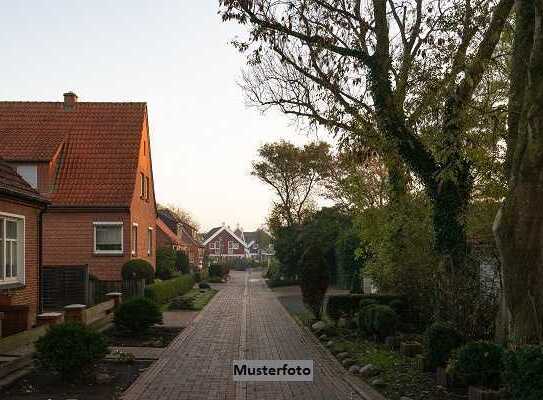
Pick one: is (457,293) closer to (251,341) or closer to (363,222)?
(251,341)

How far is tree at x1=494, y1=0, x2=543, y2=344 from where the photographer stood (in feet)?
29.3

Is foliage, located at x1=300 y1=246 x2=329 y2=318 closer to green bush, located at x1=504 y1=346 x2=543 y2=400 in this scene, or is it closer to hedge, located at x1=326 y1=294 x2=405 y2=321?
hedge, located at x1=326 y1=294 x2=405 y2=321

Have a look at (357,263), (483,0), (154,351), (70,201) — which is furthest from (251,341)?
(357,263)

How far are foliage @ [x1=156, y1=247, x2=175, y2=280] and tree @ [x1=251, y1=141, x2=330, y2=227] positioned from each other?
1222 cm

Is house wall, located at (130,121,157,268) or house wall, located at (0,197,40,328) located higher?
house wall, located at (130,121,157,268)

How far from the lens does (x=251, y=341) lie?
15.9m

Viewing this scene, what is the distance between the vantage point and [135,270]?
28500 millimetres

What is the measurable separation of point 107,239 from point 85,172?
12.0ft

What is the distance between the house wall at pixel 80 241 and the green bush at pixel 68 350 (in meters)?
19.0

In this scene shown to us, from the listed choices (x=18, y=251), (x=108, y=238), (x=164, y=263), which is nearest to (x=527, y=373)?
(x=18, y=251)

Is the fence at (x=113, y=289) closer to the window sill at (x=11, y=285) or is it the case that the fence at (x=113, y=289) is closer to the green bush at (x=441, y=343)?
the window sill at (x=11, y=285)

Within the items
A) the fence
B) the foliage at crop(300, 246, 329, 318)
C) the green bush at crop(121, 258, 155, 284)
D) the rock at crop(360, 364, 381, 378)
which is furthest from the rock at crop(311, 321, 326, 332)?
the green bush at crop(121, 258, 155, 284)

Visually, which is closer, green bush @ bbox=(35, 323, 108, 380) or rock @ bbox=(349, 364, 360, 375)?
green bush @ bbox=(35, 323, 108, 380)

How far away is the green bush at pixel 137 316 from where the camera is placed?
16219 mm
